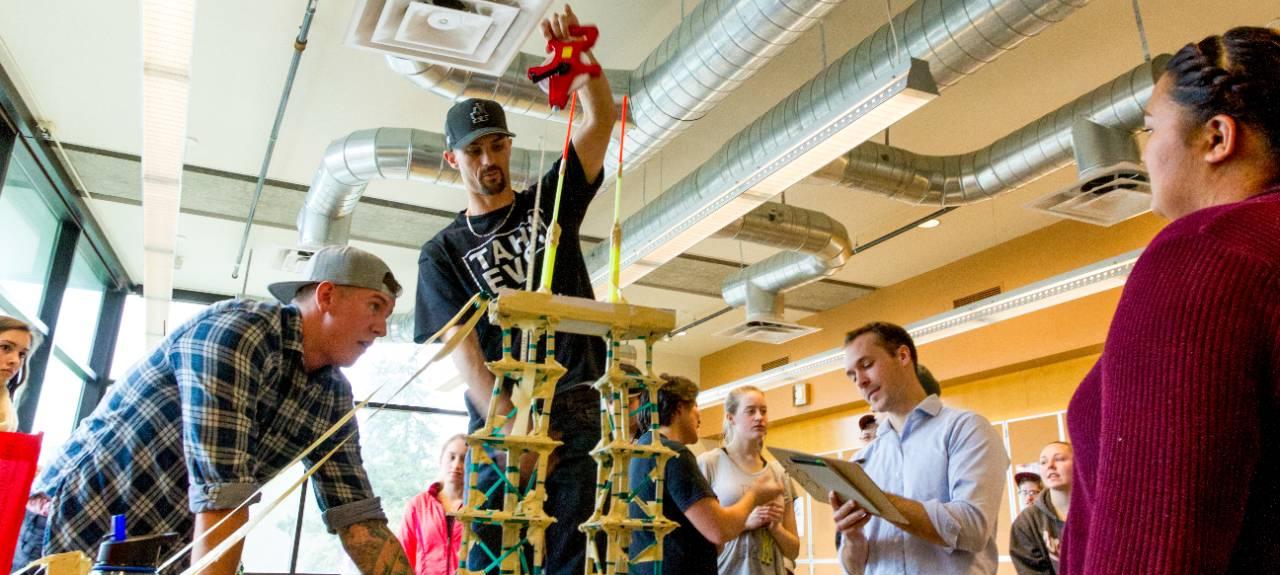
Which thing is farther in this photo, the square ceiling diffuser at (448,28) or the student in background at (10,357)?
the student in background at (10,357)

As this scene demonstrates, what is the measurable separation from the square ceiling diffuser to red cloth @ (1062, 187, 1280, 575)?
2.68m

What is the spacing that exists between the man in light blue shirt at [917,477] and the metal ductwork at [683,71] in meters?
1.34

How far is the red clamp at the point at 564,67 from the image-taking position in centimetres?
135

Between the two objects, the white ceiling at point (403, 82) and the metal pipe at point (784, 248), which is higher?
the white ceiling at point (403, 82)

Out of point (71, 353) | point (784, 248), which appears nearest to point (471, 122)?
point (784, 248)

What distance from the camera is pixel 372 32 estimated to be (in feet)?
11.0

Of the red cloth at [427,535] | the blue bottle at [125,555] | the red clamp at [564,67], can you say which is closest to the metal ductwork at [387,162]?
the red cloth at [427,535]

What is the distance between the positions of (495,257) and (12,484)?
1.02 m

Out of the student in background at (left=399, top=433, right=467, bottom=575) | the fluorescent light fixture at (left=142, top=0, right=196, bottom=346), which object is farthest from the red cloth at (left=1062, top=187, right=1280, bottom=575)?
the fluorescent light fixture at (left=142, top=0, right=196, bottom=346)

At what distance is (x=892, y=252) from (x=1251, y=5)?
373 centimetres

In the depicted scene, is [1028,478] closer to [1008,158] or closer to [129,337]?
[1008,158]

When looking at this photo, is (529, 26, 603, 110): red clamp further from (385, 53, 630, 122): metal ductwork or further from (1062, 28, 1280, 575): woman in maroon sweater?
(385, 53, 630, 122): metal ductwork

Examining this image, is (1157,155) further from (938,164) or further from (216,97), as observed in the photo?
(216,97)

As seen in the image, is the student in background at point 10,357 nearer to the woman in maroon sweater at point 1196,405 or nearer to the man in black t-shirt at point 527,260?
the man in black t-shirt at point 527,260
